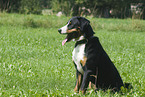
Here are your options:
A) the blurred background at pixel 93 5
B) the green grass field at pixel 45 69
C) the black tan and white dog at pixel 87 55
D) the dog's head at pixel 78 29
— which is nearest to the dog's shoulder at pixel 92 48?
the black tan and white dog at pixel 87 55

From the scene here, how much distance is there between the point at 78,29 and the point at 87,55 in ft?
1.57

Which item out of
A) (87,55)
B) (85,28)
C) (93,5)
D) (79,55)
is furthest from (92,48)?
(93,5)

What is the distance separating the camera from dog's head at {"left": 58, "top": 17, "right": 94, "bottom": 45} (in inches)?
167

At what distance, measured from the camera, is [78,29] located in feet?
14.0

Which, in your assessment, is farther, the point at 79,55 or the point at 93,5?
the point at 93,5

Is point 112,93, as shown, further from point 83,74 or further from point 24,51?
point 24,51

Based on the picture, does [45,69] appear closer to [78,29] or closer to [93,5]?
[78,29]

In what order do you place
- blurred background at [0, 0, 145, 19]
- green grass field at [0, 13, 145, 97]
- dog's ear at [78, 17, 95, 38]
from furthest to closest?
1. blurred background at [0, 0, 145, 19]
2. green grass field at [0, 13, 145, 97]
3. dog's ear at [78, 17, 95, 38]

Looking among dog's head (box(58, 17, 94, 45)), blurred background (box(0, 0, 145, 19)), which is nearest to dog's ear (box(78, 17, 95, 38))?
dog's head (box(58, 17, 94, 45))

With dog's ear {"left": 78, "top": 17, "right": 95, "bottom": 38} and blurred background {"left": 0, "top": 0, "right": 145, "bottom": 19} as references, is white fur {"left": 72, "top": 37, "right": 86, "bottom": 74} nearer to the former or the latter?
dog's ear {"left": 78, "top": 17, "right": 95, "bottom": 38}

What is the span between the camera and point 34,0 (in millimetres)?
28906

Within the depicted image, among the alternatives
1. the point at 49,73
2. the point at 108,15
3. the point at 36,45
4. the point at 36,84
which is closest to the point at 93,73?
the point at 36,84

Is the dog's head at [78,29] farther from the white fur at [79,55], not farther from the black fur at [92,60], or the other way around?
→ the white fur at [79,55]

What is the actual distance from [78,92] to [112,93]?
63 cm
